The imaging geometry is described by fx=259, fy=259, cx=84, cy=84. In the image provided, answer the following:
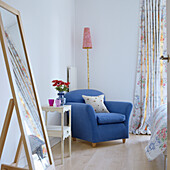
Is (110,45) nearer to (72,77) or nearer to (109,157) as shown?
(72,77)

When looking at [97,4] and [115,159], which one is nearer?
[115,159]

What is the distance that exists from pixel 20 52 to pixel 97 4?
3.29 meters

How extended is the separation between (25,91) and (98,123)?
73.4 inches

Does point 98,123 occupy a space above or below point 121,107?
below

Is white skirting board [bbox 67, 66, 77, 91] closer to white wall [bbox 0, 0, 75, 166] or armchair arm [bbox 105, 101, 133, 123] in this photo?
white wall [bbox 0, 0, 75, 166]

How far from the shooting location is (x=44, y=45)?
353 cm

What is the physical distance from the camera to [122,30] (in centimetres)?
485

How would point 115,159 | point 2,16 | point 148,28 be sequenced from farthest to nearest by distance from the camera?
point 148,28 < point 115,159 < point 2,16

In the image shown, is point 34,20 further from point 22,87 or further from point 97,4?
point 97,4

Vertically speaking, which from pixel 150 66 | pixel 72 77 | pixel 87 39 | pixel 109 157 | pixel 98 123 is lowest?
pixel 109 157

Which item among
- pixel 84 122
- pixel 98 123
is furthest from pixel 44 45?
pixel 98 123

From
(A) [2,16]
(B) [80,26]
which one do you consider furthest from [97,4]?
(A) [2,16]

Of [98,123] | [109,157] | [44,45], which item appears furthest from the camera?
[98,123]

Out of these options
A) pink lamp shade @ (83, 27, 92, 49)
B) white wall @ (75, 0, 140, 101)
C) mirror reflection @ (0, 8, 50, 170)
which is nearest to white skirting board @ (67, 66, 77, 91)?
white wall @ (75, 0, 140, 101)
